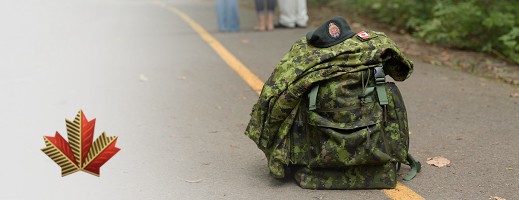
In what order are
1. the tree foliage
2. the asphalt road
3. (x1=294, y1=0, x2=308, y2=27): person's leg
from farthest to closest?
(x1=294, y1=0, x2=308, y2=27): person's leg
the tree foliage
the asphalt road

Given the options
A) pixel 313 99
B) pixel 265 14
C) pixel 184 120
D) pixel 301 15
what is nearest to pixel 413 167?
pixel 313 99

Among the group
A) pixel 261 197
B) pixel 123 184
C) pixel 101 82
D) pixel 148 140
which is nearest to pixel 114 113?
pixel 148 140

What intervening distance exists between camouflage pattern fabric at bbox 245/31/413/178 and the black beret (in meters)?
0.04

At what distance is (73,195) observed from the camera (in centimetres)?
443

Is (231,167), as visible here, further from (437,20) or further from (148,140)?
(437,20)

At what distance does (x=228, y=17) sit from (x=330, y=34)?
8.71 meters

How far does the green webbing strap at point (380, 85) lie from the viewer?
4.39m

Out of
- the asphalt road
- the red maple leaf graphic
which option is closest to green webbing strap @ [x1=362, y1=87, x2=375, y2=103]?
the asphalt road

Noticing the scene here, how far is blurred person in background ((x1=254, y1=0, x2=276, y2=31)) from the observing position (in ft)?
41.7

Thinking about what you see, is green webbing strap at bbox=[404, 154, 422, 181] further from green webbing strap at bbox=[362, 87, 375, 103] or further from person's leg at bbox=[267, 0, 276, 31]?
person's leg at bbox=[267, 0, 276, 31]

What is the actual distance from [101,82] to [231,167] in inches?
143

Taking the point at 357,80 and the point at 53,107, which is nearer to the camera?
the point at 357,80

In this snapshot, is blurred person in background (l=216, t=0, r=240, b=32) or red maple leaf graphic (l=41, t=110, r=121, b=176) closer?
red maple leaf graphic (l=41, t=110, r=121, b=176)

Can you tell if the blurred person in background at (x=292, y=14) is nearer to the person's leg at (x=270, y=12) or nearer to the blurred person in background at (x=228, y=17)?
the person's leg at (x=270, y=12)
